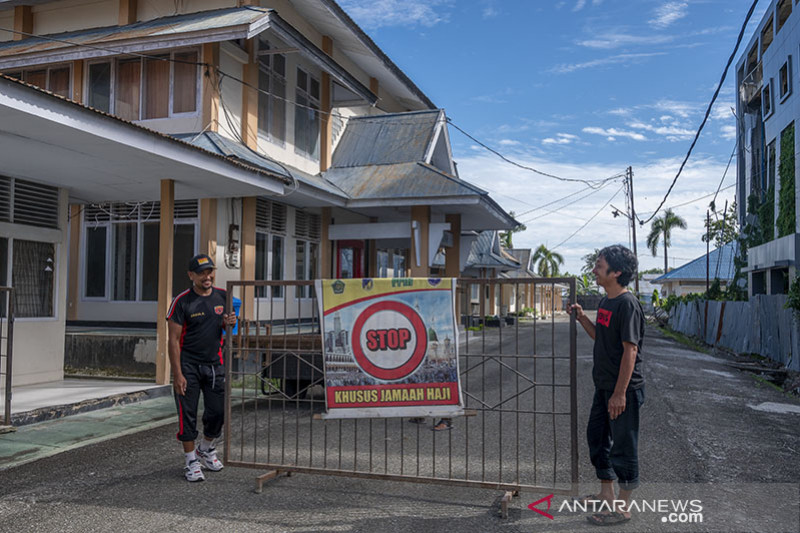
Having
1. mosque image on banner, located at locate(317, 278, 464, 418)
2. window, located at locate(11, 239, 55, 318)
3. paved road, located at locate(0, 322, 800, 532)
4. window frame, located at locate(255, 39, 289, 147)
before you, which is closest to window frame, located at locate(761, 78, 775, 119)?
window frame, located at locate(255, 39, 289, 147)

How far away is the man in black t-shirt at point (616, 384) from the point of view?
4.32 m

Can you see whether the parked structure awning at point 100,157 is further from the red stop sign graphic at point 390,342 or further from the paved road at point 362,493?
the red stop sign graphic at point 390,342

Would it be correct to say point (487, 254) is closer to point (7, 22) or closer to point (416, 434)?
point (7, 22)

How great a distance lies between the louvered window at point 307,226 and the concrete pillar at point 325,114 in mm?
1434

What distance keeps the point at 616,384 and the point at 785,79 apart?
1925 cm

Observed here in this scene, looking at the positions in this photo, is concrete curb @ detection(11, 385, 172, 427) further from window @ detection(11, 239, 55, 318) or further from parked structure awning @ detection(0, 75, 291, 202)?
parked structure awning @ detection(0, 75, 291, 202)

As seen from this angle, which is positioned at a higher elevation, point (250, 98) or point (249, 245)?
point (250, 98)

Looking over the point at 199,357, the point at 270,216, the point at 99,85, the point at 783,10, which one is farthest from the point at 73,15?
the point at 783,10

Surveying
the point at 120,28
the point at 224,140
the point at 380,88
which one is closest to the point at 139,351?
the point at 224,140

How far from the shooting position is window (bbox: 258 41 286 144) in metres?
14.6

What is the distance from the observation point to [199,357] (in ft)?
18.6

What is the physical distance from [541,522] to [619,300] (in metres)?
1.64

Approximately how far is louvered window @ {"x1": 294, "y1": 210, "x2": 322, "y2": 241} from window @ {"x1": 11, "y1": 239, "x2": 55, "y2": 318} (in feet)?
21.8

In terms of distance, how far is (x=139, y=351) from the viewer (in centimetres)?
1106
